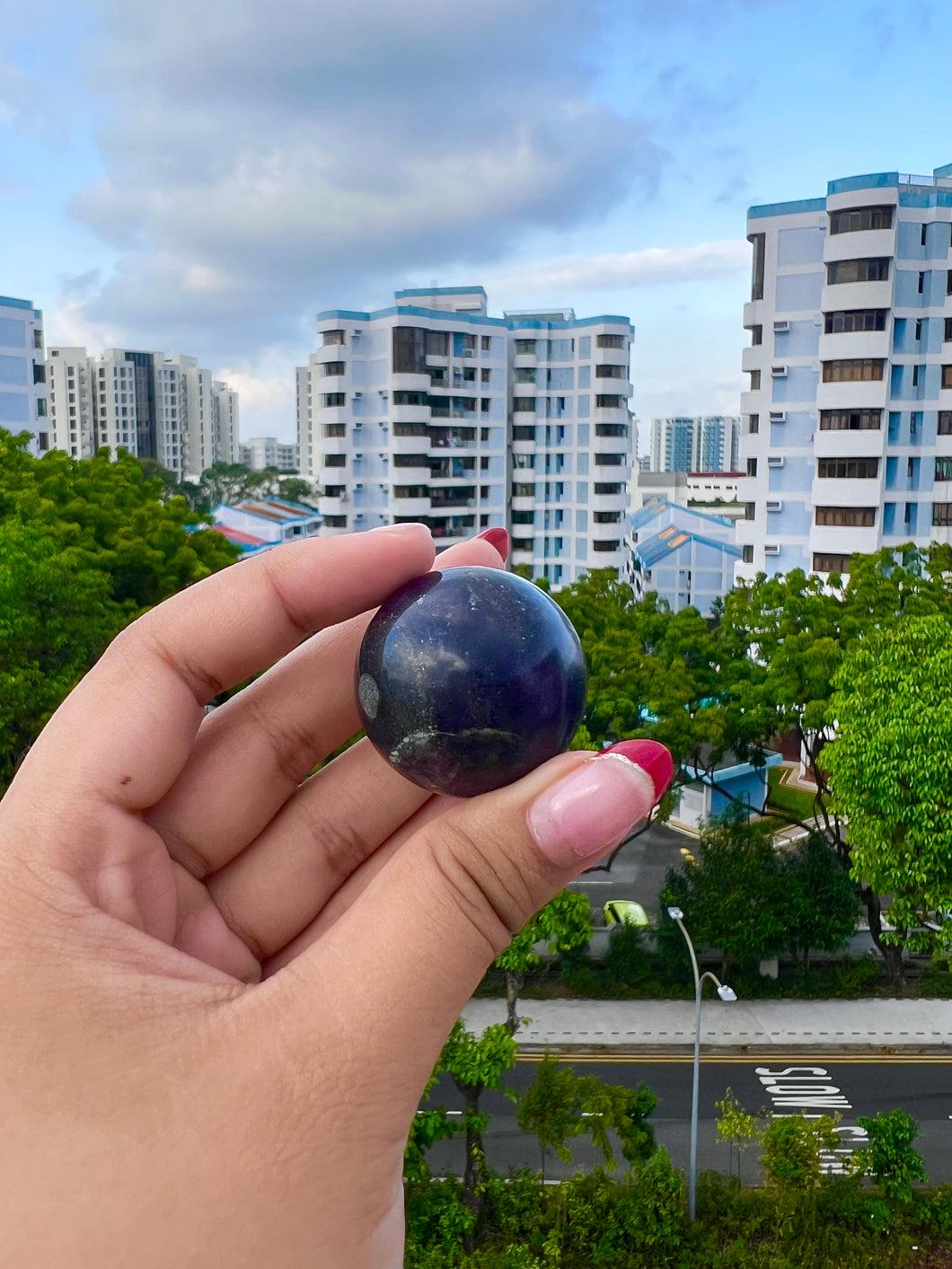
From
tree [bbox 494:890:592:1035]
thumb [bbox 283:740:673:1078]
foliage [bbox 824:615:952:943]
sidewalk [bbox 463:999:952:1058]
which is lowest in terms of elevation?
sidewalk [bbox 463:999:952:1058]

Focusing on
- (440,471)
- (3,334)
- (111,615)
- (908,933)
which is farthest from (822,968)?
(3,334)

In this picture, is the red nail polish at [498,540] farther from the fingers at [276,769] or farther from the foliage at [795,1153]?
the foliage at [795,1153]

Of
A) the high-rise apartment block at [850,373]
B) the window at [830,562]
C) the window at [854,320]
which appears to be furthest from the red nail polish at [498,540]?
the window at [854,320]

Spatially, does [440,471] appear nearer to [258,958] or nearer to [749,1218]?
[749,1218]

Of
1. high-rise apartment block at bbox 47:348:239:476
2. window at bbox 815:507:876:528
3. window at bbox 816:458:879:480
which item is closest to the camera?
window at bbox 816:458:879:480

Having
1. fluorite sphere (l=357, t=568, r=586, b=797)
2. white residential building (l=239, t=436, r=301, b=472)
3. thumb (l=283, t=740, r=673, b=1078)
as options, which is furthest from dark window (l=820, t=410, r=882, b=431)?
white residential building (l=239, t=436, r=301, b=472)

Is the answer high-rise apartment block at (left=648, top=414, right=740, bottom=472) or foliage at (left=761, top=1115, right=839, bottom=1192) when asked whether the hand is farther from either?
high-rise apartment block at (left=648, top=414, right=740, bottom=472)
